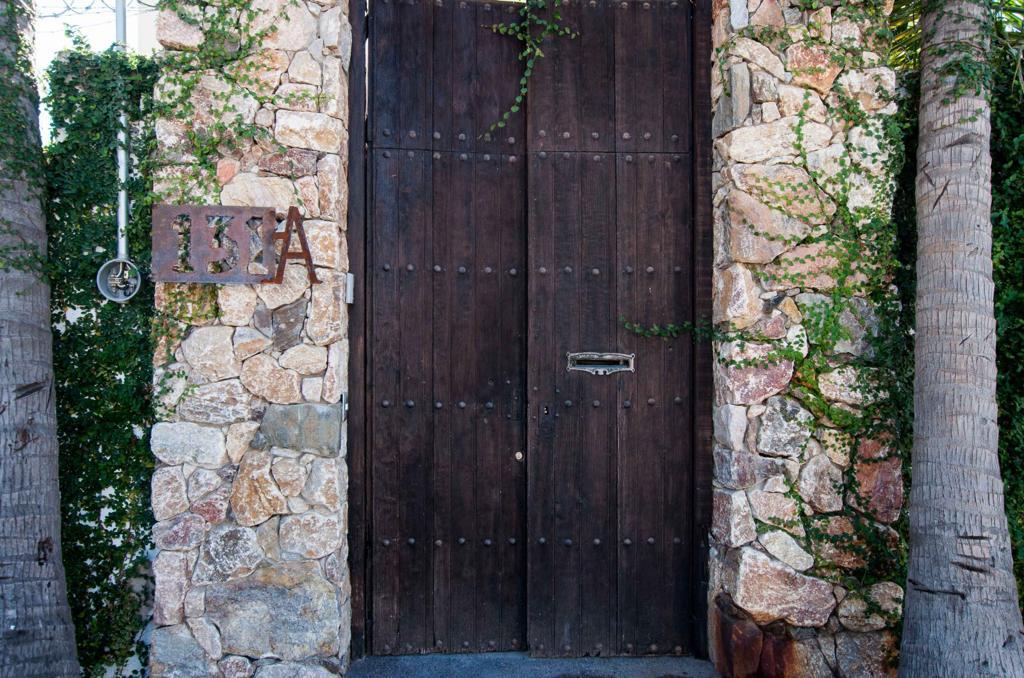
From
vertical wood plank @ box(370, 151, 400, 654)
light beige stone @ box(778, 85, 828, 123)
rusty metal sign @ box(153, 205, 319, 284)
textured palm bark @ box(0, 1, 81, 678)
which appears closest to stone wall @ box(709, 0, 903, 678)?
light beige stone @ box(778, 85, 828, 123)

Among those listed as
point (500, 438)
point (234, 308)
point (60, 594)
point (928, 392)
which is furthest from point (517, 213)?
point (60, 594)

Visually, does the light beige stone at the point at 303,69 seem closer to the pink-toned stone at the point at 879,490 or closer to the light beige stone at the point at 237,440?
the light beige stone at the point at 237,440

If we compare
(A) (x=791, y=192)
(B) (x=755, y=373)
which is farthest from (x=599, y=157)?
(B) (x=755, y=373)

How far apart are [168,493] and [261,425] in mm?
427

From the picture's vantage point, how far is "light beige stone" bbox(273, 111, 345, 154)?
2.72m

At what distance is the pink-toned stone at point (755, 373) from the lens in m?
2.82

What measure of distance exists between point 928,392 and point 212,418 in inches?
107

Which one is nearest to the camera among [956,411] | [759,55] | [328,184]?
[956,411]

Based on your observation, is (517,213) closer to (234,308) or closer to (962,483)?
(234,308)

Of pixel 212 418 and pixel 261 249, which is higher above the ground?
pixel 261 249

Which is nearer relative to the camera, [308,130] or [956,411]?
[956,411]

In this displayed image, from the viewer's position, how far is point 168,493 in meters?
2.65

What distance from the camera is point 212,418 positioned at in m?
2.69

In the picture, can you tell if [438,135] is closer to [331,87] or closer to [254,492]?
[331,87]
